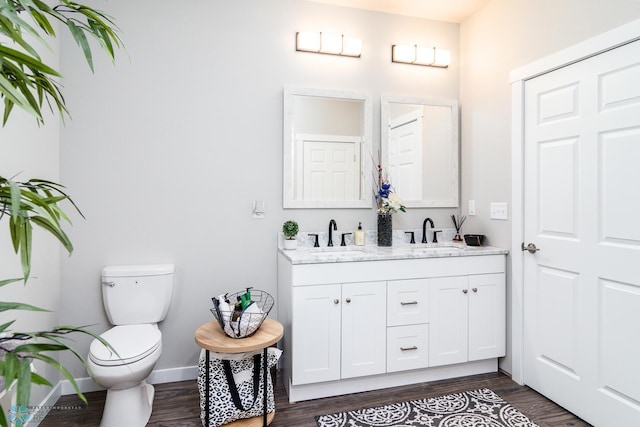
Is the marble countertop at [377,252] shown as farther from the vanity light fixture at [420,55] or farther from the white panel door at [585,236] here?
the vanity light fixture at [420,55]

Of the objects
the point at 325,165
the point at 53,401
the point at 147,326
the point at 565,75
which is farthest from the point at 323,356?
the point at 565,75

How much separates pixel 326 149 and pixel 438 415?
1.83m

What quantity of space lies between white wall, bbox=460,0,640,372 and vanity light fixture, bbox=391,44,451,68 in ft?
0.63

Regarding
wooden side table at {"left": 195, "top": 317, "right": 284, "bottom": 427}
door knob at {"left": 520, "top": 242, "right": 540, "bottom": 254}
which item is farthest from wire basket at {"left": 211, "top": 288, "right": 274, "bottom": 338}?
door knob at {"left": 520, "top": 242, "right": 540, "bottom": 254}

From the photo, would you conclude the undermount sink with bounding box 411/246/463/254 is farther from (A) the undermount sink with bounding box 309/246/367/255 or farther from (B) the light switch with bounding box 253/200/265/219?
(B) the light switch with bounding box 253/200/265/219

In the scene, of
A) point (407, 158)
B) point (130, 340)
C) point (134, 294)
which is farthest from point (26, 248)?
point (407, 158)

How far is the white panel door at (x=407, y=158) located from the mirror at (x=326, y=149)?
209 millimetres

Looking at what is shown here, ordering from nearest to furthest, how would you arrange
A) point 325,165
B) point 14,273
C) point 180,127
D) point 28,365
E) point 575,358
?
point 28,365 → point 14,273 → point 575,358 → point 180,127 → point 325,165

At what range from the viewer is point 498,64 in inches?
102

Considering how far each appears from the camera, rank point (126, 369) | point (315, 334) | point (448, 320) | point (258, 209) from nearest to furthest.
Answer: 1. point (126, 369)
2. point (315, 334)
3. point (448, 320)
4. point (258, 209)

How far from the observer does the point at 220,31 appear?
8.23 feet

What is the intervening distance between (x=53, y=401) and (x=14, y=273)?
0.93m

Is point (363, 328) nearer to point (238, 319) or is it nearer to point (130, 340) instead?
point (238, 319)

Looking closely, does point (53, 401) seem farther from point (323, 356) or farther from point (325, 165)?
point (325, 165)
